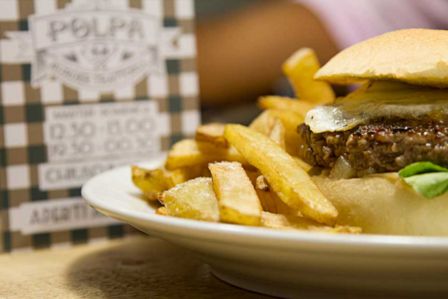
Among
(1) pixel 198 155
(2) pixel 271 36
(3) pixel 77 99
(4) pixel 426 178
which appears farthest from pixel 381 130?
(2) pixel 271 36

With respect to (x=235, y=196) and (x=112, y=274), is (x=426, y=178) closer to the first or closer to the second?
(x=235, y=196)

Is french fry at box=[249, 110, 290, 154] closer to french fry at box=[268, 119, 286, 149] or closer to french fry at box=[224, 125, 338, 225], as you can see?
french fry at box=[268, 119, 286, 149]

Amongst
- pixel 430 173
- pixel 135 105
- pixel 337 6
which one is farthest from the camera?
pixel 337 6

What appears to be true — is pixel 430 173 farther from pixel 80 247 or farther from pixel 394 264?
pixel 80 247

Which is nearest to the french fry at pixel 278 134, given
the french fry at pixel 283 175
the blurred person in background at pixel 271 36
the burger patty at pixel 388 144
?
the french fry at pixel 283 175

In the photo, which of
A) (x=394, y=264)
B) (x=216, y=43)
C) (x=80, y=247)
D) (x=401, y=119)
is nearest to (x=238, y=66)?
(x=216, y=43)

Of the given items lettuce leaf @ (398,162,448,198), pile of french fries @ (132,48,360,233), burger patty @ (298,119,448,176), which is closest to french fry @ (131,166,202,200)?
pile of french fries @ (132,48,360,233)
